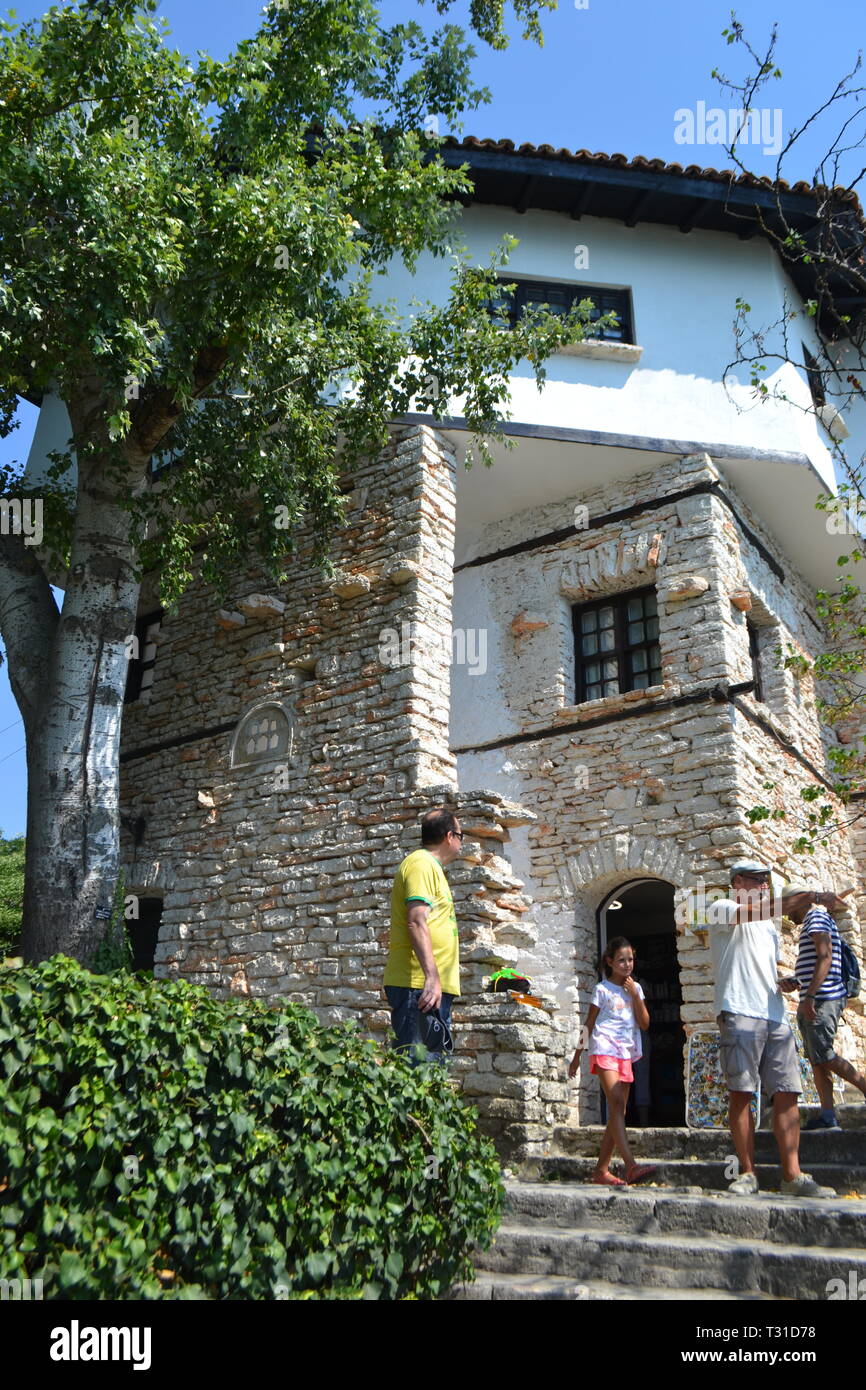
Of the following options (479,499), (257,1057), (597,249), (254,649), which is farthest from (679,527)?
(257,1057)

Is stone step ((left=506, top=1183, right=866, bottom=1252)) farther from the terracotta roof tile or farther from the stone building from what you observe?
the terracotta roof tile

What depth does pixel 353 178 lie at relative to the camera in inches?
292

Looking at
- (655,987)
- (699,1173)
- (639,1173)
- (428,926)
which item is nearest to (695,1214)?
(699,1173)

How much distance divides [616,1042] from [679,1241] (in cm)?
175

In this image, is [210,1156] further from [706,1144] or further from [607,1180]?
[706,1144]

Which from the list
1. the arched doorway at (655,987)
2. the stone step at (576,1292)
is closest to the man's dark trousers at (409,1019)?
the stone step at (576,1292)

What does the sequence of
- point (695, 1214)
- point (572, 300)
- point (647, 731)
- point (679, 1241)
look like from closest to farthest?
point (679, 1241) → point (695, 1214) → point (647, 731) → point (572, 300)

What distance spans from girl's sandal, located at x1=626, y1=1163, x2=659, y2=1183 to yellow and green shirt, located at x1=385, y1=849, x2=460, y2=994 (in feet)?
4.45

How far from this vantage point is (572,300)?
1031 cm

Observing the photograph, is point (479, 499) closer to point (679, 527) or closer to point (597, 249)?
point (679, 527)

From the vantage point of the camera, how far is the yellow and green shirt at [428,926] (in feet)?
15.2

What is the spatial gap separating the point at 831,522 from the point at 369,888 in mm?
6533

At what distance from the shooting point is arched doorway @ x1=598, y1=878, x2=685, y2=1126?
9.35 metres
